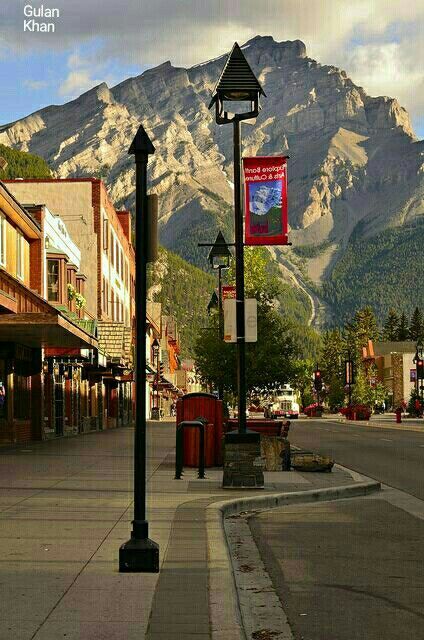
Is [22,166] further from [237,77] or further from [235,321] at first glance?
[235,321]

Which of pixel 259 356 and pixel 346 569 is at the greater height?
pixel 259 356

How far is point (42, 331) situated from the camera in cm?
3197

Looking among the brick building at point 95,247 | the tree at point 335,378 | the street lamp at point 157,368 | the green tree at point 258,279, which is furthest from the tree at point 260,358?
the tree at point 335,378

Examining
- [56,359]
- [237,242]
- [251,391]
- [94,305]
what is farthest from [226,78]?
[94,305]

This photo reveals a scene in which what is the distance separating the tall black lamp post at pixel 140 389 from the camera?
9.78m

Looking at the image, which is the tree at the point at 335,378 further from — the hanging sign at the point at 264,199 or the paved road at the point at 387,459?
the hanging sign at the point at 264,199

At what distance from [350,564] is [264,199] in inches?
366

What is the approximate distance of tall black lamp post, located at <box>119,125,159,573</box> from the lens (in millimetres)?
9781

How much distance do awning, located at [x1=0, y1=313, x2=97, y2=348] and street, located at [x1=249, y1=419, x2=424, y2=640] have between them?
11.7 meters

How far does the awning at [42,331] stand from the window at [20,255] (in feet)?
8.93

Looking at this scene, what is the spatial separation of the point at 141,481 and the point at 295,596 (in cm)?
172

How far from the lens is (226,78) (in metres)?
19.1

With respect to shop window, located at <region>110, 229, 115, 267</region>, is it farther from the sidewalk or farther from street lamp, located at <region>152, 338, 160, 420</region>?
the sidewalk

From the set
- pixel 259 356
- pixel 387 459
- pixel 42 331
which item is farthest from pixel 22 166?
pixel 387 459
